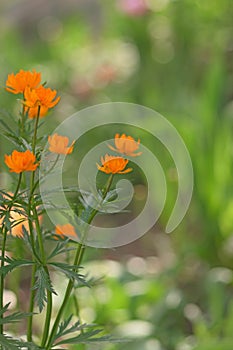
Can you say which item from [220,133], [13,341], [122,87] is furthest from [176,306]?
[122,87]

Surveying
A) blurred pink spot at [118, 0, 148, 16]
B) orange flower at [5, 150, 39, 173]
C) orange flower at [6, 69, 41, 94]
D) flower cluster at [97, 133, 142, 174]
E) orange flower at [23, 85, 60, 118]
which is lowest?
orange flower at [5, 150, 39, 173]

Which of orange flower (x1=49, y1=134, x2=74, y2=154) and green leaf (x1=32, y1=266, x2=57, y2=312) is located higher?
orange flower (x1=49, y1=134, x2=74, y2=154)

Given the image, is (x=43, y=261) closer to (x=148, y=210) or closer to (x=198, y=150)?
(x=198, y=150)

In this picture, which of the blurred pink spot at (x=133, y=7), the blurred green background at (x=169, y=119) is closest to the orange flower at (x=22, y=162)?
the blurred green background at (x=169, y=119)

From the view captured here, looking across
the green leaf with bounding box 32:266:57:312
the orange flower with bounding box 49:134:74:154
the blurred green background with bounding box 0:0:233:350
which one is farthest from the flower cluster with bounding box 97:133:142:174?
the blurred green background with bounding box 0:0:233:350

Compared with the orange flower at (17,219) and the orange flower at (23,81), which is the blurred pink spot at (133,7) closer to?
the orange flower at (17,219)

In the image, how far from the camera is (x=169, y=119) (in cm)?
226

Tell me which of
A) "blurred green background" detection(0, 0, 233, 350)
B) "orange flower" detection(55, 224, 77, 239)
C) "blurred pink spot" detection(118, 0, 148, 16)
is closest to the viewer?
"orange flower" detection(55, 224, 77, 239)

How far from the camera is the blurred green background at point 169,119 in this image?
6.36ft

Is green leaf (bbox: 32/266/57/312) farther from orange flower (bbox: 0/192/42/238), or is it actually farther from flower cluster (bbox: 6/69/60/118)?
flower cluster (bbox: 6/69/60/118)

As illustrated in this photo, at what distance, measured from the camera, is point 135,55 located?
11.5 ft

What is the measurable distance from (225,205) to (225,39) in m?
1.30

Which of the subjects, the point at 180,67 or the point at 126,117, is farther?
the point at 180,67

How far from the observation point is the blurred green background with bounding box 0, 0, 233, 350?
1.94m
